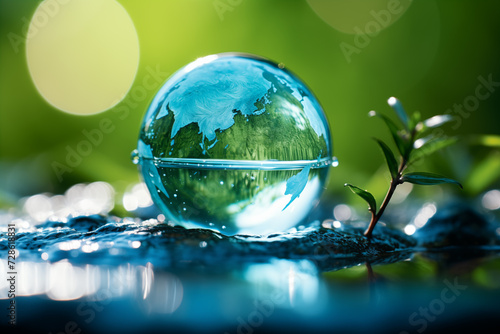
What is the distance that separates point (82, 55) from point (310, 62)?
269cm

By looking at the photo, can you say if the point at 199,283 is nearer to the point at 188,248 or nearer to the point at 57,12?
the point at 188,248

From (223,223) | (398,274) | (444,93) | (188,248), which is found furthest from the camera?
(444,93)

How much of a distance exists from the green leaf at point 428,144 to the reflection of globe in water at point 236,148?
0.33 metres

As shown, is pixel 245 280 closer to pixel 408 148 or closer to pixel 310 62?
pixel 408 148

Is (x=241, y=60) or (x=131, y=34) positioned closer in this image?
(x=241, y=60)

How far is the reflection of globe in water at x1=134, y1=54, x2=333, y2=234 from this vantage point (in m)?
1.60

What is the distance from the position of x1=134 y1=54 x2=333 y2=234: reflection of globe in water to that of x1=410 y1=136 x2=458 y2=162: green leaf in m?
0.33

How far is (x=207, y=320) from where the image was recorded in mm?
937

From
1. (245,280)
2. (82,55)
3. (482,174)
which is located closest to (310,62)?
(82,55)

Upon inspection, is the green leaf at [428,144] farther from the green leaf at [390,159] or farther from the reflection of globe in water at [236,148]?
the reflection of globe in water at [236,148]

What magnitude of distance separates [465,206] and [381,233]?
1.79ft

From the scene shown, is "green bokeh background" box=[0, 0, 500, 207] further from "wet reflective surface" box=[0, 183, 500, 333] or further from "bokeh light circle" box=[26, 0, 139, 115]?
"wet reflective surface" box=[0, 183, 500, 333]

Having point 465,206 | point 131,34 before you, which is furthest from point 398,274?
point 131,34

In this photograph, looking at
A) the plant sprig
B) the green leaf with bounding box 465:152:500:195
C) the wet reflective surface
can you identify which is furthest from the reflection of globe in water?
the green leaf with bounding box 465:152:500:195
